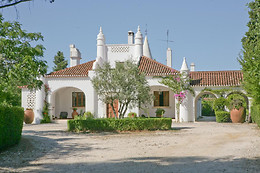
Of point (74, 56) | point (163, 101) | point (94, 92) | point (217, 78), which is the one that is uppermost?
point (74, 56)

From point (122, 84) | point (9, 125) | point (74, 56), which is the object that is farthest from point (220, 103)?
point (9, 125)

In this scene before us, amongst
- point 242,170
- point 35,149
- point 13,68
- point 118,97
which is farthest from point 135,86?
point 242,170

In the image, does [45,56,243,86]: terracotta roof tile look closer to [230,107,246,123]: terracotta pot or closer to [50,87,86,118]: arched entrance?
[50,87,86,118]: arched entrance

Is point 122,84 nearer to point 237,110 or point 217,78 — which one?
point 237,110

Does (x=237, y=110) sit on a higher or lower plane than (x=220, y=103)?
lower

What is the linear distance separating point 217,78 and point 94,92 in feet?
34.0

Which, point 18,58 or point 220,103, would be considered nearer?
point 18,58

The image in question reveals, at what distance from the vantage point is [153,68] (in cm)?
2678

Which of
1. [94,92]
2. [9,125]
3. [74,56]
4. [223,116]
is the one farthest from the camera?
[74,56]

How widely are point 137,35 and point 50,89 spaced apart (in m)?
8.91

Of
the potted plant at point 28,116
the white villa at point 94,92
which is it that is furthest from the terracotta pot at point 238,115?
the potted plant at point 28,116

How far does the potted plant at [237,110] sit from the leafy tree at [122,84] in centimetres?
866

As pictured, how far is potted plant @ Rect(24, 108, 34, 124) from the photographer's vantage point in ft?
82.9

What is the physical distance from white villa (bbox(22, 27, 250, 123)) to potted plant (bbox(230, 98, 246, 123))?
1760 mm
